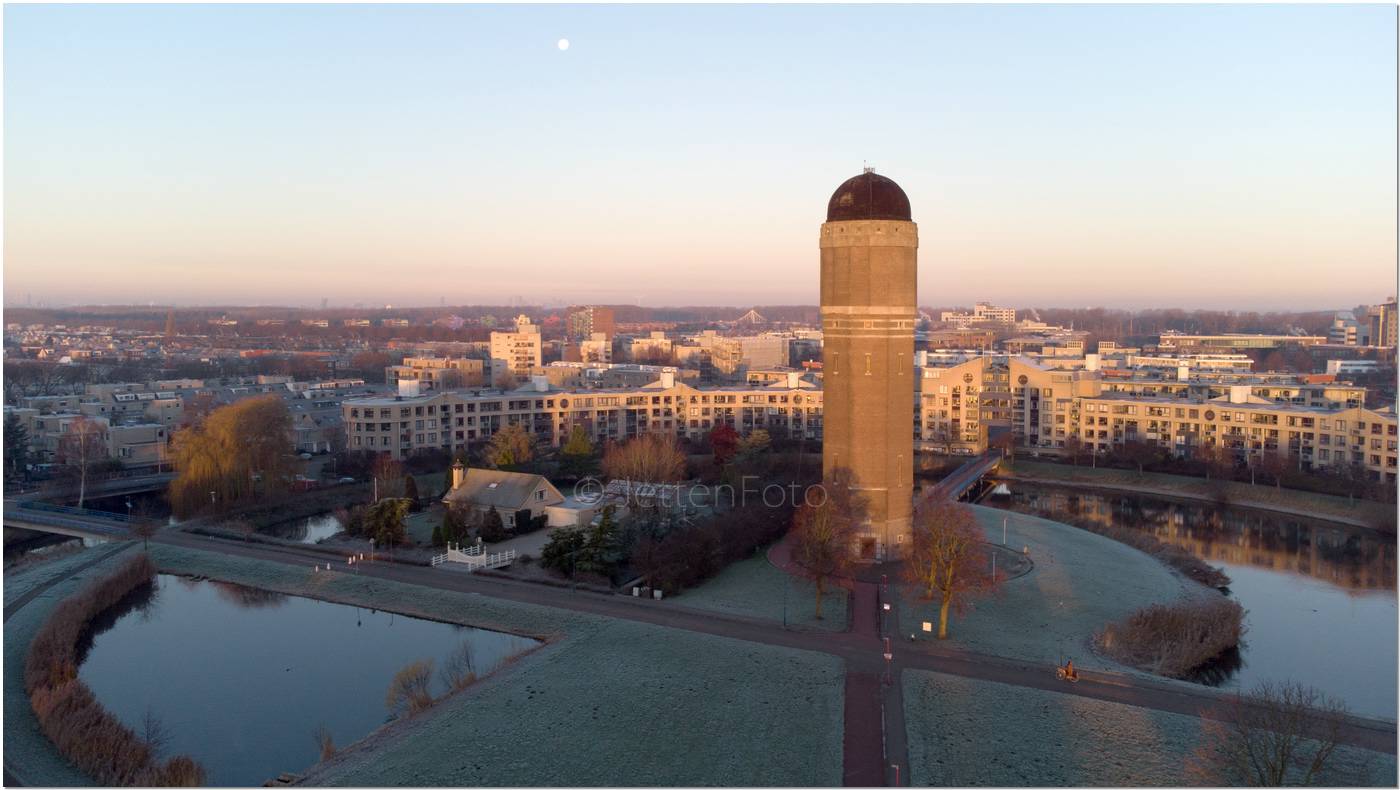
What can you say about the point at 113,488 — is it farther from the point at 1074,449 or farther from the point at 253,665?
the point at 1074,449

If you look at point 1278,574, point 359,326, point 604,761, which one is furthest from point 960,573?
point 359,326

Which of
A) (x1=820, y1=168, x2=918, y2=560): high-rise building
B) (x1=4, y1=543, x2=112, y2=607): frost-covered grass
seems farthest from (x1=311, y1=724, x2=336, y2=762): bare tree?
(x1=820, y1=168, x2=918, y2=560): high-rise building

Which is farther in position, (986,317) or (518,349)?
(986,317)

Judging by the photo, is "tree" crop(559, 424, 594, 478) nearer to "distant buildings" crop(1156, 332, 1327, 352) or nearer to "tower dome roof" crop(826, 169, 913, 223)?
"tower dome roof" crop(826, 169, 913, 223)

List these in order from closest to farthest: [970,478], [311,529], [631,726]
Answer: [631,726] → [311,529] → [970,478]

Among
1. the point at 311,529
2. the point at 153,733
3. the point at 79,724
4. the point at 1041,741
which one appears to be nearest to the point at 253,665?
the point at 153,733

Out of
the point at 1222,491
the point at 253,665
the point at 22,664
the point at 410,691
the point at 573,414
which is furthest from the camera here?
the point at 573,414

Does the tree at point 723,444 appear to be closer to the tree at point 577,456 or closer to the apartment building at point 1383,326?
the tree at point 577,456

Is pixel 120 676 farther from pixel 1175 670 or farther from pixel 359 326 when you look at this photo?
pixel 359 326
